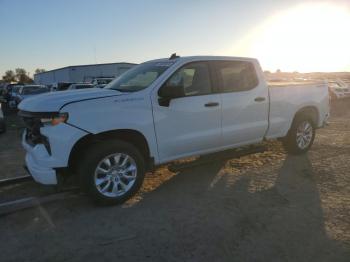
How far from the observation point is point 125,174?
473 cm

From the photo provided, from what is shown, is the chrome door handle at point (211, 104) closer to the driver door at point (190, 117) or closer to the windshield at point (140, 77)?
the driver door at point (190, 117)

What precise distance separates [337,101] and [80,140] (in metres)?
20.4

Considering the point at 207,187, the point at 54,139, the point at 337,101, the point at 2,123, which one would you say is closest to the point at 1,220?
the point at 54,139

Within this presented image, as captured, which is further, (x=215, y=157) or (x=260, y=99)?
(x=260, y=99)

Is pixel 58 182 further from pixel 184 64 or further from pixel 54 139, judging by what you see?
pixel 184 64

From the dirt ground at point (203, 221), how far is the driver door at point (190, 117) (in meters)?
0.66

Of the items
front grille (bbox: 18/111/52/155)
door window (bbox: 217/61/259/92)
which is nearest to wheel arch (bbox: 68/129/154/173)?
front grille (bbox: 18/111/52/155)

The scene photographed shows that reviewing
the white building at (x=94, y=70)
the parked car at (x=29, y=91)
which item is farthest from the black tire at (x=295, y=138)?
the white building at (x=94, y=70)

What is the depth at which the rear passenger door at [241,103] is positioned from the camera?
5.59m

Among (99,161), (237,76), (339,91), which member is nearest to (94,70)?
(339,91)

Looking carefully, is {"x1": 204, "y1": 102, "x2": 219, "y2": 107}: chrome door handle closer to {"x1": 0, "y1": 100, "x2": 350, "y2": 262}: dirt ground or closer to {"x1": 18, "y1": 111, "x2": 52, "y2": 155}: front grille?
{"x1": 0, "y1": 100, "x2": 350, "y2": 262}: dirt ground

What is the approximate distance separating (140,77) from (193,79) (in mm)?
813

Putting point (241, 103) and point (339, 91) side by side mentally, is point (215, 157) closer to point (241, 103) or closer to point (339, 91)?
point (241, 103)

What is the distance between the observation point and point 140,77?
211 inches
